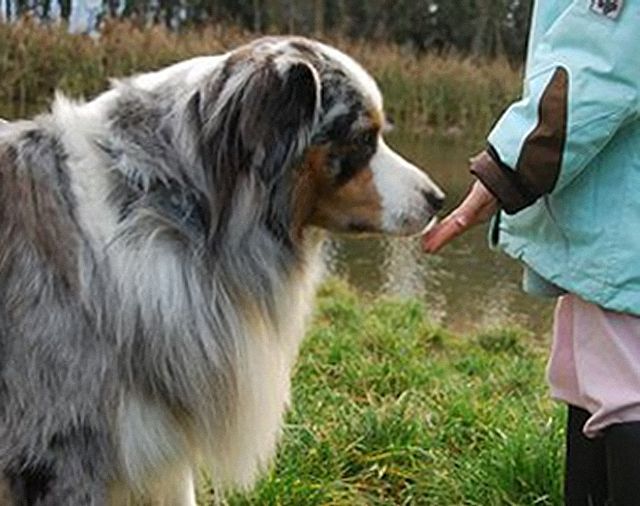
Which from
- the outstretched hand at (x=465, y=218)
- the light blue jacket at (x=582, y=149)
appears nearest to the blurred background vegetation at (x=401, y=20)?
the outstretched hand at (x=465, y=218)

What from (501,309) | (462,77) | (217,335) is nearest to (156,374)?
(217,335)

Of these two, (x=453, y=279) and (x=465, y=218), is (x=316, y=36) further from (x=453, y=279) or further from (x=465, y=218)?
(x=465, y=218)

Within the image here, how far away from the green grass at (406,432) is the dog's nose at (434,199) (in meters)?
0.93

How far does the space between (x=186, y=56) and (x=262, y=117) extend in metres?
10.8

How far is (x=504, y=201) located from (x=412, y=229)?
21.6 inches

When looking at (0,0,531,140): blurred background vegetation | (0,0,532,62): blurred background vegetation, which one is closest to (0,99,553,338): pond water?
(0,0,531,140): blurred background vegetation

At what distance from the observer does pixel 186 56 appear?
1307 cm

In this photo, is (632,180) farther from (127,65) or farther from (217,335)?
(127,65)

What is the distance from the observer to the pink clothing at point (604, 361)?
7.45 ft

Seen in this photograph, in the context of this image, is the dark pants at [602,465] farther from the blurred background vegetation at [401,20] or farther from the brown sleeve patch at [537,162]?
the blurred background vegetation at [401,20]

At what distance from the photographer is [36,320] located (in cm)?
255

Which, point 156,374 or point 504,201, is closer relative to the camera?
point 504,201

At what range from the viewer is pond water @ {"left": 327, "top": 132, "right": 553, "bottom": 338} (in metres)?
7.61

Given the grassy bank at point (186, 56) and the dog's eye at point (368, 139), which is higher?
the dog's eye at point (368, 139)
